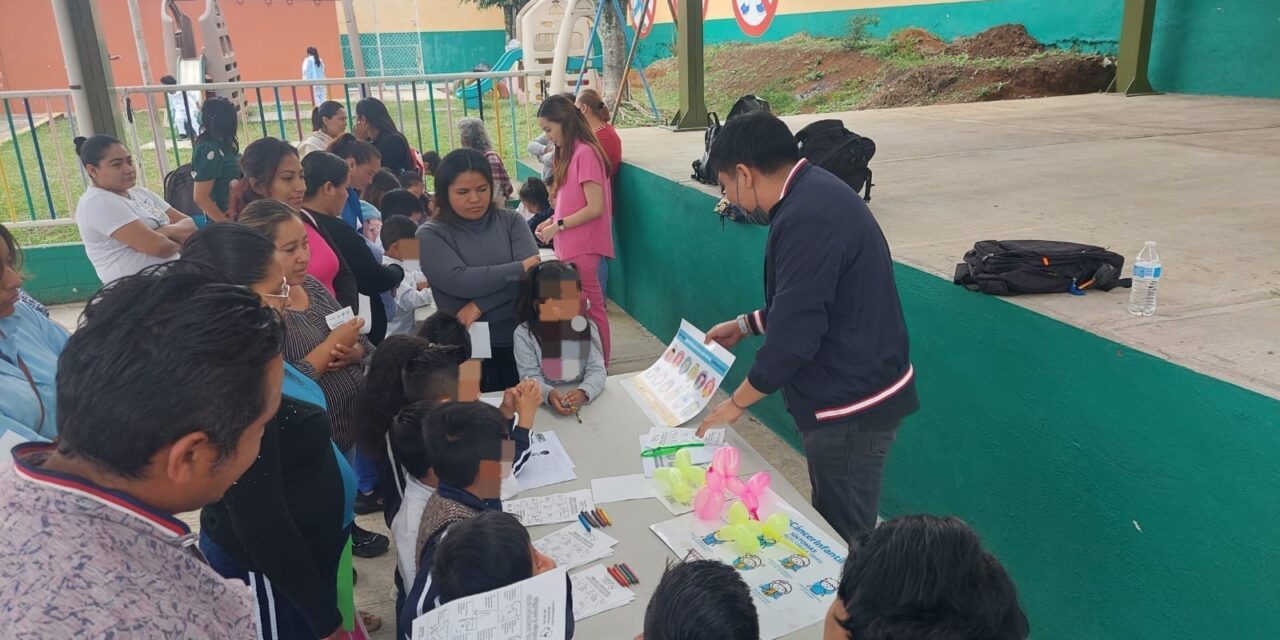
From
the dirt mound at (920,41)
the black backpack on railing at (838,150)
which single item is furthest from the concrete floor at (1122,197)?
the dirt mound at (920,41)

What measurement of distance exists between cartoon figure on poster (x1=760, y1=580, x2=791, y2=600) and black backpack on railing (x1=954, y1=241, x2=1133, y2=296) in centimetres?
125

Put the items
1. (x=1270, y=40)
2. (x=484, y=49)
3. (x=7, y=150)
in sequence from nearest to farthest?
(x=1270, y=40) < (x=7, y=150) < (x=484, y=49)

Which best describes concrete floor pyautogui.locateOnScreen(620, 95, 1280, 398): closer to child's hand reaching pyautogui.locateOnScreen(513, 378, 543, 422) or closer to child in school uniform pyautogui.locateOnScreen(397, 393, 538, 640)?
child's hand reaching pyautogui.locateOnScreen(513, 378, 543, 422)

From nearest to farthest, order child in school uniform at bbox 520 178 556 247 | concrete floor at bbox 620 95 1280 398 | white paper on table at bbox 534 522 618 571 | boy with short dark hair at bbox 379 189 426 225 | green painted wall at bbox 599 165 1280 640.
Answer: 1. green painted wall at bbox 599 165 1280 640
2. white paper on table at bbox 534 522 618 571
3. concrete floor at bbox 620 95 1280 398
4. boy with short dark hair at bbox 379 189 426 225
5. child in school uniform at bbox 520 178 556 247

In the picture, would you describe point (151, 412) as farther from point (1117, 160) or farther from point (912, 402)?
point (1117, 160)

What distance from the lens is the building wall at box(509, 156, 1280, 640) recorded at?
191cm

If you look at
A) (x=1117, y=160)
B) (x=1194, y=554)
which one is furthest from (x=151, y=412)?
(x=1117, y=160)

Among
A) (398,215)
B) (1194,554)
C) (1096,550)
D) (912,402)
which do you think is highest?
(398,215)

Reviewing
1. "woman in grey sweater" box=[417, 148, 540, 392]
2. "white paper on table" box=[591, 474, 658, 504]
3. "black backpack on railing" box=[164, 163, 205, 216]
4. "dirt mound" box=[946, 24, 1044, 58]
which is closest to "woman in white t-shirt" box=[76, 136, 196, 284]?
"black backpack on railing" box=[164, 163, 205, 216]

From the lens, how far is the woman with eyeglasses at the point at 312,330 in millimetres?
2455

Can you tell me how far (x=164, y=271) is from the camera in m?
1.04

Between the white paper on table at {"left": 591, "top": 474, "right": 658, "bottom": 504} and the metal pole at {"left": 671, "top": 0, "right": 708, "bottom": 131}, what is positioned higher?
the metal pole at {"left": 671, "top": 0, "right": 708, "bottom": 131}

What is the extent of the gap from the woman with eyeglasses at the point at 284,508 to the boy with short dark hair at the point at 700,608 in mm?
817

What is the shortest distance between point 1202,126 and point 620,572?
667 centimetres
